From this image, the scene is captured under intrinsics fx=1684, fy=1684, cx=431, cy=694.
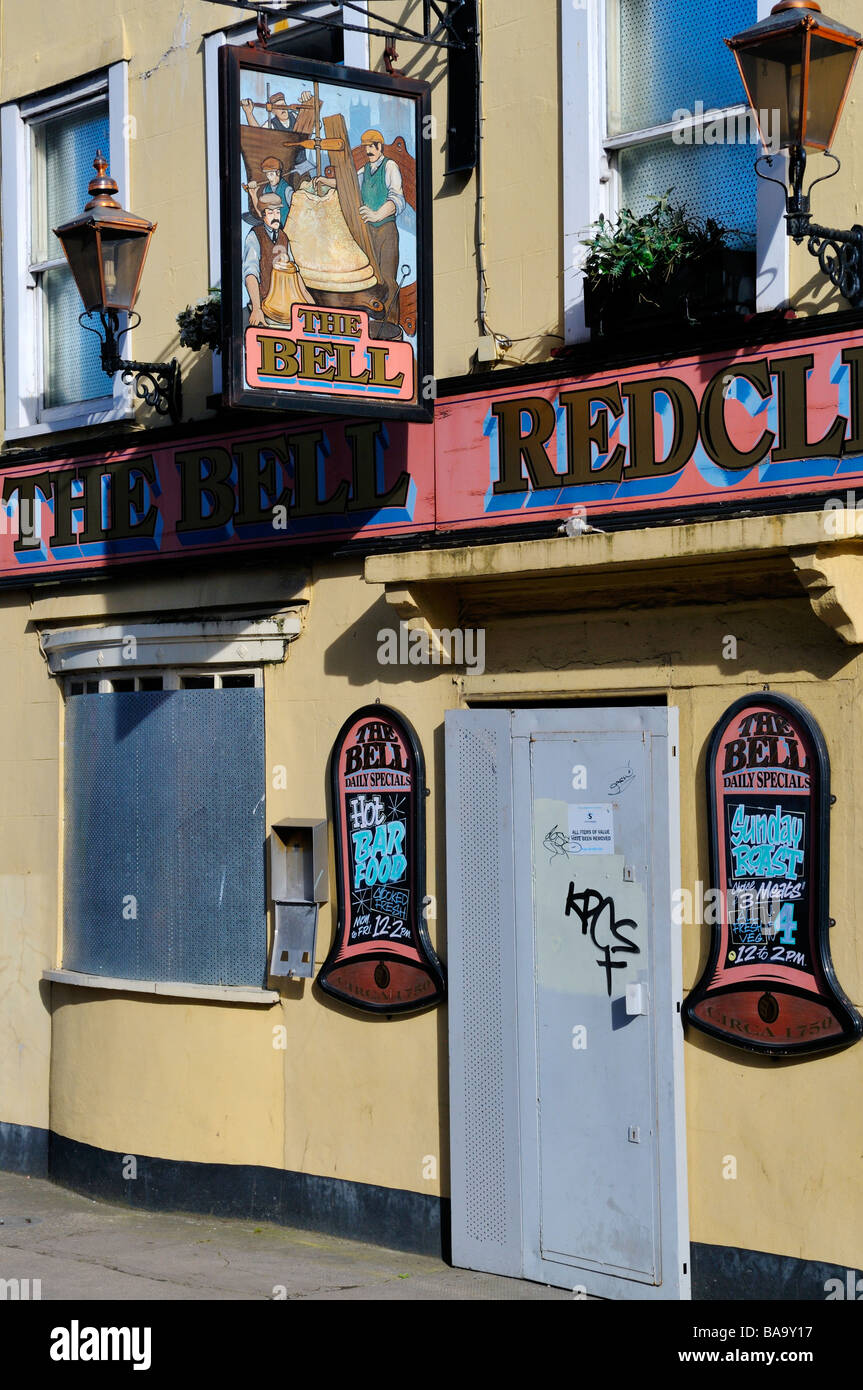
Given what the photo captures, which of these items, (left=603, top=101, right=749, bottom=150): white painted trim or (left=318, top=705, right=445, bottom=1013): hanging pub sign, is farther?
(left=318, top=705, right=445, bottom=1013): hanging pub sign

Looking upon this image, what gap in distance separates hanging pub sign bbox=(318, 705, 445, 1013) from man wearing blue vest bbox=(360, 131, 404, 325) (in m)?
2.11

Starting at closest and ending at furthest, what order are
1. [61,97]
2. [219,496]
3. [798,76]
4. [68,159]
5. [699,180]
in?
[798,76], [699,180], [219,496], [61,97], [68,159]

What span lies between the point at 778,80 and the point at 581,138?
62.1 inches

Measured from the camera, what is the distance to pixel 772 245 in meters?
7.12

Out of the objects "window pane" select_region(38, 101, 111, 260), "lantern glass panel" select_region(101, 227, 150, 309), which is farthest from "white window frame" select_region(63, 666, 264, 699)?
"window pane" select_region(38, 101, 111, 260)

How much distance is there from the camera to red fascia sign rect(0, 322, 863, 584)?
22.7ft

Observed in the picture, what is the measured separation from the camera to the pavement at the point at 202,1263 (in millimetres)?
7711

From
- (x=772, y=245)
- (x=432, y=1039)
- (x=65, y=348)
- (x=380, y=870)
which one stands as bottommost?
(x=432, y=1039)

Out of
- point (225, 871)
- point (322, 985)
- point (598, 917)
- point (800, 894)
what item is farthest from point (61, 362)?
point (800, 894)

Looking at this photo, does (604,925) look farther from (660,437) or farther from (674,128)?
(674,128)

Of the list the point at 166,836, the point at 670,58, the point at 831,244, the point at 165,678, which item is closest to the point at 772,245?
the point at 831,244

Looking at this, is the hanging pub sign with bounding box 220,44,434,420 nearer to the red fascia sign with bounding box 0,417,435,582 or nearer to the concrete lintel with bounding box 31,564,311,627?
the red fascia sign with bounding box 0,417,435,582

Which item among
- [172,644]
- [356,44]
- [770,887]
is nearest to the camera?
[770,887]
